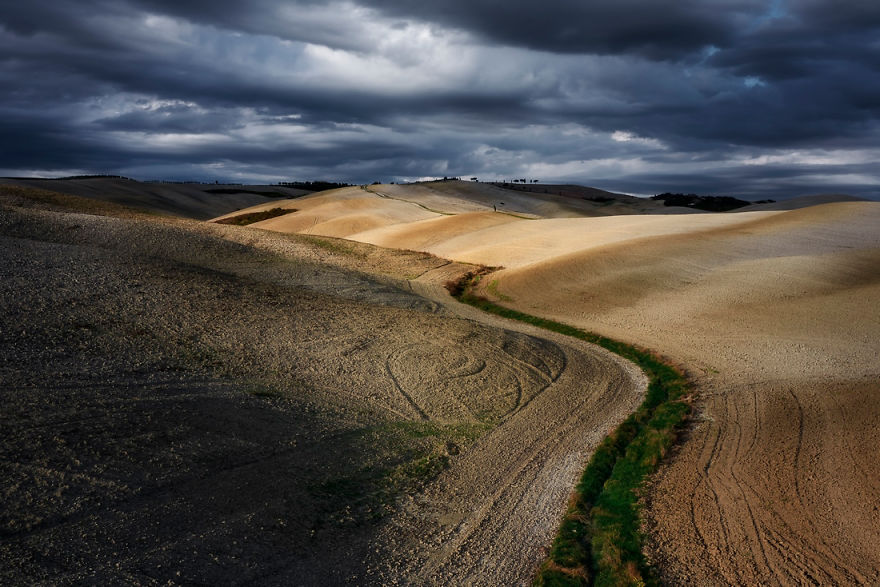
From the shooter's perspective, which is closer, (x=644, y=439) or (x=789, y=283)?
(x=644, y=439)

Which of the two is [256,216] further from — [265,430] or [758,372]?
[265,430]

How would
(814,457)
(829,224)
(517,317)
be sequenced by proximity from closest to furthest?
Result: (814,457)
(517,317)
(829,224)

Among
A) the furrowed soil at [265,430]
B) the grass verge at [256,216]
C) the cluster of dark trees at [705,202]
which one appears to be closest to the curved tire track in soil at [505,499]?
the furrowed soil at [265,430]

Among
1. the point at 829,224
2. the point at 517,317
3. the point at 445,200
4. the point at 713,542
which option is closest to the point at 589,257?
the point at 517,317

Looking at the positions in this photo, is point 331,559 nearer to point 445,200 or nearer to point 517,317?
point 517,317

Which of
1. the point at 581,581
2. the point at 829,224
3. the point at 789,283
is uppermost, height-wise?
the point at 829,224

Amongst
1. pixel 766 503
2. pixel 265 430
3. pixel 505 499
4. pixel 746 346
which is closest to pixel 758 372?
pixel 746 346

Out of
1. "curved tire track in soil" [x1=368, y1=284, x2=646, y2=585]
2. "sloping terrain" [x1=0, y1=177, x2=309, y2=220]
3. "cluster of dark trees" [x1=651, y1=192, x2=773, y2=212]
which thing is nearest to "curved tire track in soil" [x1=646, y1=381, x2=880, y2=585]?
"curved tire track in soil" [x1=368, y1=284, x2=646, y2=585]
